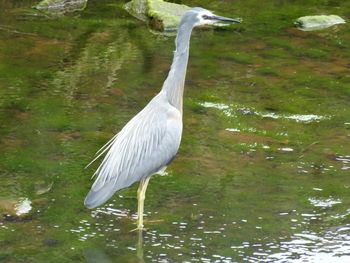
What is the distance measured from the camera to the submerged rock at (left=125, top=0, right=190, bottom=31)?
11523 mm

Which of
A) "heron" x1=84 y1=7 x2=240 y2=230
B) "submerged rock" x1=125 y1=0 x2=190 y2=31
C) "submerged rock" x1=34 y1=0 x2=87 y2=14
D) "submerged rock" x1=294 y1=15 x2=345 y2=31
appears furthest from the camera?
"submerged rock" x1=34 y1=0 x2=87 y2=14

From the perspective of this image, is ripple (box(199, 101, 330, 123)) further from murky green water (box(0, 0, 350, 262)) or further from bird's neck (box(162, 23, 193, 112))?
bird's neck (box(162, 23, 193, 112))

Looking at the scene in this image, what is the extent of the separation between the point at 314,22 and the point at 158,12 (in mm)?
2138

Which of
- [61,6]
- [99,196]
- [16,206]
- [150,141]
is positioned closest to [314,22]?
[61,6]

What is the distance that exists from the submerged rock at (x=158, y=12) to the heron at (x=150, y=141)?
5.13 metres

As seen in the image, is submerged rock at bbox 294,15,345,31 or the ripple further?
submerged rock at bbox 294,15,345,31

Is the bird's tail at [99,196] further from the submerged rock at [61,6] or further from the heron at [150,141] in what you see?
the submerged rock at [61,6]

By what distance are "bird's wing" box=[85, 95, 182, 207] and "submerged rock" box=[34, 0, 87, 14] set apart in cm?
632

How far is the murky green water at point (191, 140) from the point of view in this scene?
5875mm

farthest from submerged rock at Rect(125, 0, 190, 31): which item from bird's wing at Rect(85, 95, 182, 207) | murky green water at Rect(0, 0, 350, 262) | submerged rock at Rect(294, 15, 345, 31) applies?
bird's wing at Rect(85, 95, 182, 207)

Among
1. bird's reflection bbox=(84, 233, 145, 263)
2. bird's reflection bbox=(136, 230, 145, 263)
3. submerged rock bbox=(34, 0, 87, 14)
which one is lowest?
bird's reflection bbox=(84, 233, 145, 263)

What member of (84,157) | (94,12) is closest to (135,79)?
(84,157)

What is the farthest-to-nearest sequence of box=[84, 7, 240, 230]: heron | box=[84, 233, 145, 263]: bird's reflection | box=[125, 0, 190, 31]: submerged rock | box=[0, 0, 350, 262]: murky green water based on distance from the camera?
1. box=[125, 0, 190, 31]: submerged rock
2. box=[84, 7, 240, 230]: heron
3. box=[0, 0, 350, 262]: murky green water
4. box=[84, 233, 145, 263]: bird's reflection

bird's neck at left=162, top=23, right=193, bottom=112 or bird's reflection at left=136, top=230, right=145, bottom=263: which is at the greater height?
bird's neck at left=162, top=23, right=193, bottom=112
